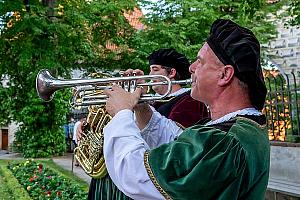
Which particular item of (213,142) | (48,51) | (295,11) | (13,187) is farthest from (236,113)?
(48,51)

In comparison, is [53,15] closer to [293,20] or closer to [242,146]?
[293,20]

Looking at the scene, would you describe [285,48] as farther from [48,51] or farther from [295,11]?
[48,51]

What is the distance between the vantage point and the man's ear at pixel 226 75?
1.70 meters

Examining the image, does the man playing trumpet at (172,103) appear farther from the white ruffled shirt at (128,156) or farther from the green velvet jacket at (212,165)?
the green velvet jacket at (212,165)

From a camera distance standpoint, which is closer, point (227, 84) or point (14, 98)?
point (227, 84)

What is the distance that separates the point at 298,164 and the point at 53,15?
329 inches

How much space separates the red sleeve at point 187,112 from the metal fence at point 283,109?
9.64 feet

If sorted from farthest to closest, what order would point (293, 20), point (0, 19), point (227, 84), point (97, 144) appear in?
point (0, 19) < point (293, 20) < point (97, 144) < point (227, 84)

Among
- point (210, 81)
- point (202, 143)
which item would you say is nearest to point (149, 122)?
point (210, 81)

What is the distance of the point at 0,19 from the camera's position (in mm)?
11500

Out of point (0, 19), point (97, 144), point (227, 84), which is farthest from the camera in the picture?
point (0, 19)

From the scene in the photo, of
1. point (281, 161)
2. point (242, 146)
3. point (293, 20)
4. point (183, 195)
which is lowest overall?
point (281, 161)

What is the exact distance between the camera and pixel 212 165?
1.45m

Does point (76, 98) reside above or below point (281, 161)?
above
